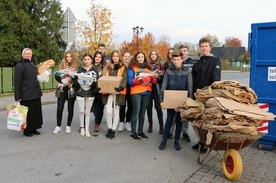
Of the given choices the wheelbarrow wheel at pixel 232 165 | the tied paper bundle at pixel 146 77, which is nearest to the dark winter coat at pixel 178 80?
the tied paper bundle at pixel 146 77

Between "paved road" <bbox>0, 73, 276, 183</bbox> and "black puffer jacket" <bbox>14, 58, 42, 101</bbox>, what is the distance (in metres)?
0.94

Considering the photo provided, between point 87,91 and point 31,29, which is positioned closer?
point 87,91

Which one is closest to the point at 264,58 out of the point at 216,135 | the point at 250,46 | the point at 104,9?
the point at 250,46

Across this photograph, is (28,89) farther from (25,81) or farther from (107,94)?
(107,94)

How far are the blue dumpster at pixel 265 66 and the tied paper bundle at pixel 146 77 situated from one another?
2.01 m

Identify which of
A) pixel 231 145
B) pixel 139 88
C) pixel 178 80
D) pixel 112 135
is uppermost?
pixel 178 80

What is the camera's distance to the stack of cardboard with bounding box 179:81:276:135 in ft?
14.2

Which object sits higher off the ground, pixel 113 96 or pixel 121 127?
pixel 113 96

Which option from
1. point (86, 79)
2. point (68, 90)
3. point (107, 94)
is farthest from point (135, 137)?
point (68, 90)

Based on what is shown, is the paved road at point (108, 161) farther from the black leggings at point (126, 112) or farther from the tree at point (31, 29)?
the tree at point (31, 29)

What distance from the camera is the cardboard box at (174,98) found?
5551mm

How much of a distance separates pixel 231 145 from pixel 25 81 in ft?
14.8

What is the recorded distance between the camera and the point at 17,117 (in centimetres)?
638

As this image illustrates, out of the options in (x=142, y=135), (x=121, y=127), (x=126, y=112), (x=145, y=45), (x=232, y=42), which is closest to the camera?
(x=142, y=135)
